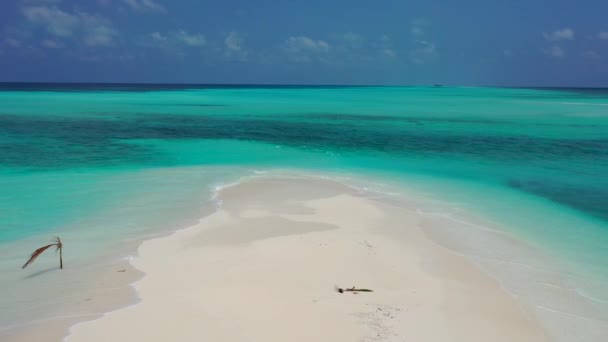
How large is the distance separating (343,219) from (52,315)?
5.62m

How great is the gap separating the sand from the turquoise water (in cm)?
156

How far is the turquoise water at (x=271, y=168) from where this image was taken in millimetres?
9156

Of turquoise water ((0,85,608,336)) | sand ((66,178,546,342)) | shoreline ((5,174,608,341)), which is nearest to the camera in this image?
sand ((66,178,546,342))

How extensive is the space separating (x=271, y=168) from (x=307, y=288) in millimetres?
9951

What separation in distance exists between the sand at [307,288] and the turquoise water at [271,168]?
156cm

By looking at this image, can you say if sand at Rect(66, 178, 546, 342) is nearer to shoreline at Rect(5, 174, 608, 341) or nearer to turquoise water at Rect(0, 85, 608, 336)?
shoreline at Rect(5, 174, 608, 341)

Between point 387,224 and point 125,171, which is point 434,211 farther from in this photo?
point 125,171

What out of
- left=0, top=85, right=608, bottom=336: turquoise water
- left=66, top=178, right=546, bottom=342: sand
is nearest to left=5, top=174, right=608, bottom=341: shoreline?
left=66, top=178, right=546, bottom=342: sand

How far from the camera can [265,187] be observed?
1250 cm

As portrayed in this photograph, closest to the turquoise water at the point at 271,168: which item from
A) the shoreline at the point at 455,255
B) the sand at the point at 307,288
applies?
the shoreline at the point at 455,255

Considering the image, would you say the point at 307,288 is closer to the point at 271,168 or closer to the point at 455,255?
the point at 455,255

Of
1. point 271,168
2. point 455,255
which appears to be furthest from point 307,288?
point 271,168

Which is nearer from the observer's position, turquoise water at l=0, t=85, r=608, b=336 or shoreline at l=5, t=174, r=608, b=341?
shoreline at l=5, t=174, r=608, b=341

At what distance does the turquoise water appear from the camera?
30.0 feet
